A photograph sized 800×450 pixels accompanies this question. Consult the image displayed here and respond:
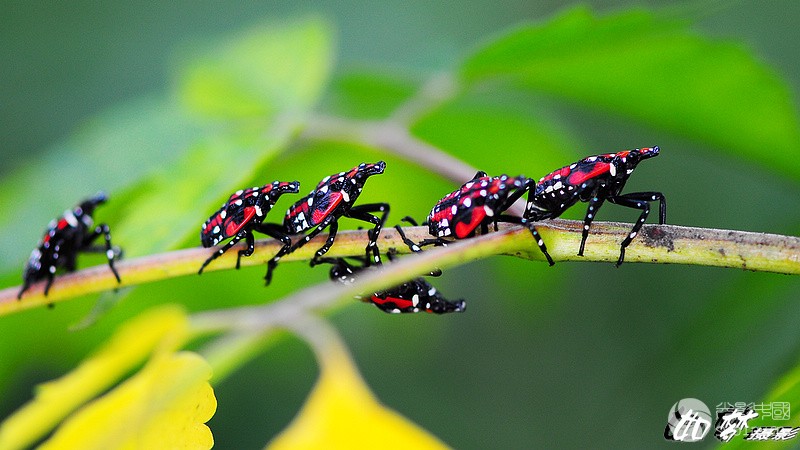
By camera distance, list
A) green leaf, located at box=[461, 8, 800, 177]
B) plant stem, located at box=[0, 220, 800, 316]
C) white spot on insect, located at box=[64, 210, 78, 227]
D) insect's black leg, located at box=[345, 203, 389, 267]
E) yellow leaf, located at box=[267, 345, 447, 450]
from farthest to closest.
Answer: white spot on insect, located at box=[64, 210, 78, 227] → green leaf, located at box=[461, 8, 800, 177] → insect's black leg, located at box=[345, 203, 389, 267] → plant stem, located at box=[0, 220, 800, 316] → yellow leaf, located at box=[267, 345, 447, 450]

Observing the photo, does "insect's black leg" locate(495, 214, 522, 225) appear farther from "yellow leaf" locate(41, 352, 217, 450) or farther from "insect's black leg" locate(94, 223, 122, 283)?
"insect's black leg" locate(94, 223, 122, 283)

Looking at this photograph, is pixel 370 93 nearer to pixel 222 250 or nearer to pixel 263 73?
pixel 263 73

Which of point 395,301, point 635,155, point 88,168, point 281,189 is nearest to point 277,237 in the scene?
point 281,189

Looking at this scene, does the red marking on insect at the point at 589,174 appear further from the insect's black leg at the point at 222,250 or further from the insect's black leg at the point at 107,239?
the insect's black leg at the point at 107,239

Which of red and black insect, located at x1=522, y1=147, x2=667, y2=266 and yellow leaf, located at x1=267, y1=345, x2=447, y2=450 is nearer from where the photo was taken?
yellow leaf, located at x1=267, y1=345, x2=447, y2=450

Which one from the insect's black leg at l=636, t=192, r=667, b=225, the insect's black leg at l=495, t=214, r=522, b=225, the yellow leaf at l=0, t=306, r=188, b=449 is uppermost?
the insect's black leg at l=636, t=192, r=667, b=225
